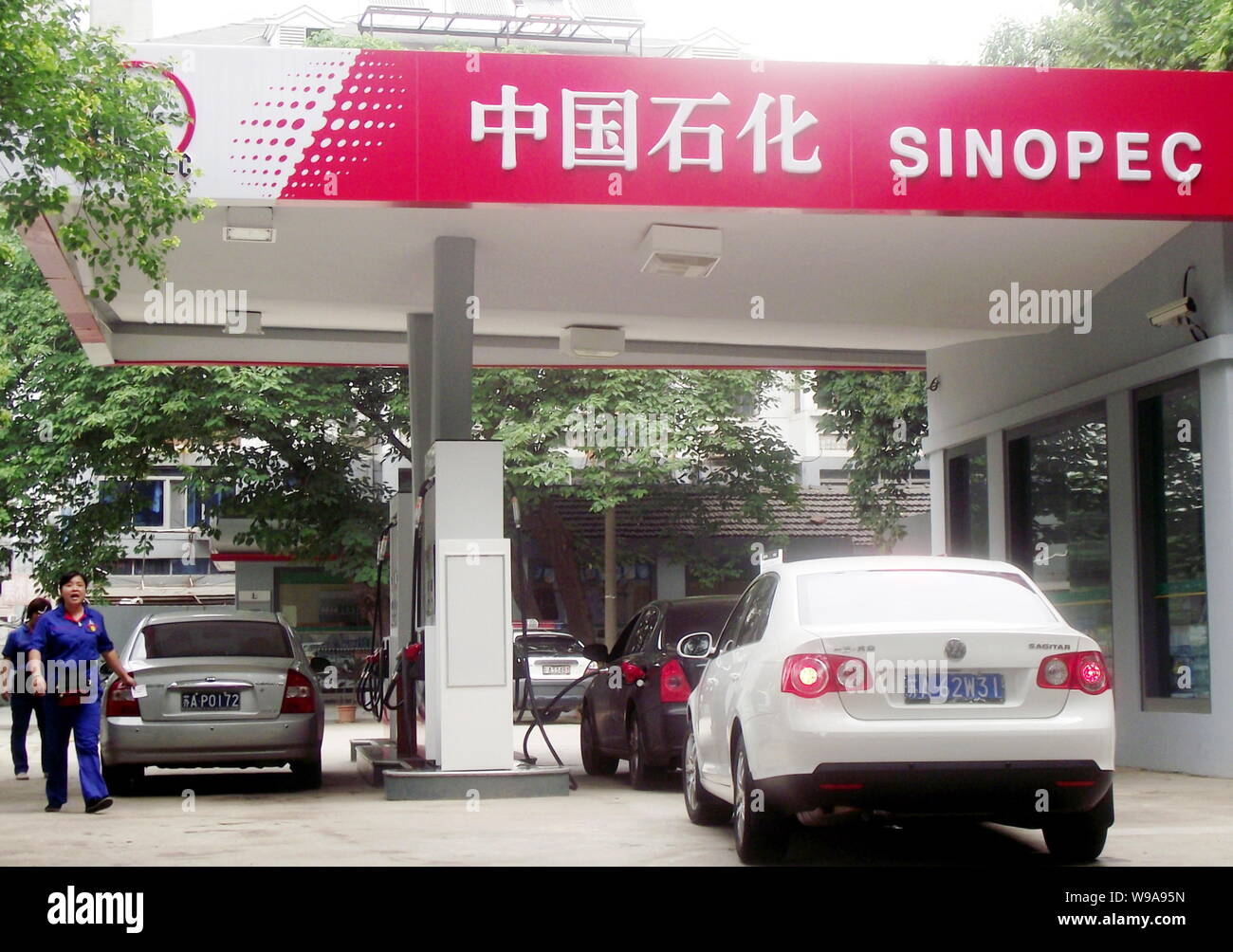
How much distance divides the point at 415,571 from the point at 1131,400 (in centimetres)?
648

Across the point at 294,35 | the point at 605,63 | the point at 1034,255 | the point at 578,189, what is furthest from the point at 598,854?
the point at 294,35

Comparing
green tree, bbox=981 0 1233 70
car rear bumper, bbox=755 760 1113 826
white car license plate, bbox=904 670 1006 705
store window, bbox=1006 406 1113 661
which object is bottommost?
car rear bumper, bbox=755 760 1113 826

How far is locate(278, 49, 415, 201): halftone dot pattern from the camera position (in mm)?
11375

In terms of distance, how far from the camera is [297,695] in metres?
13.2

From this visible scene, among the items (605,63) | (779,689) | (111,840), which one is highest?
(605,63)

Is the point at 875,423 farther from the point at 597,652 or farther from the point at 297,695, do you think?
the point at 297,695

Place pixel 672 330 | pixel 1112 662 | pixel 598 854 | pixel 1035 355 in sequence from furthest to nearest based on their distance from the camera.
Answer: pixel 672 330 < pixel 1035 355 < pixel 1112 662 < pixel 598 854

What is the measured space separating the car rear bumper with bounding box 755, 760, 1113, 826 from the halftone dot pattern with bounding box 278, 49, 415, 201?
18.1 ft

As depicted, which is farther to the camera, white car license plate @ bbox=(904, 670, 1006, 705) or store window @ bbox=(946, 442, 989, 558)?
store window @ bbox=(946, 442, 989, 558)

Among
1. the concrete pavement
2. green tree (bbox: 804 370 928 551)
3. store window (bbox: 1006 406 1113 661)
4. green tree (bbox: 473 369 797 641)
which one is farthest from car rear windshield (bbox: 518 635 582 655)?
the concrete pavement

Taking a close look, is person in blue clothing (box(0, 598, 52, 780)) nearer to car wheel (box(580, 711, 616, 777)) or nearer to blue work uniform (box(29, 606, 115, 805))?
blue work uniform (box(29, 606, 115, 805))

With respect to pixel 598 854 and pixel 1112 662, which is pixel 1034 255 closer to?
pixel 1112 662

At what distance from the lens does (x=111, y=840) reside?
9.97 m

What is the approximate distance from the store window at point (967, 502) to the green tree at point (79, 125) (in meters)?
10.8
